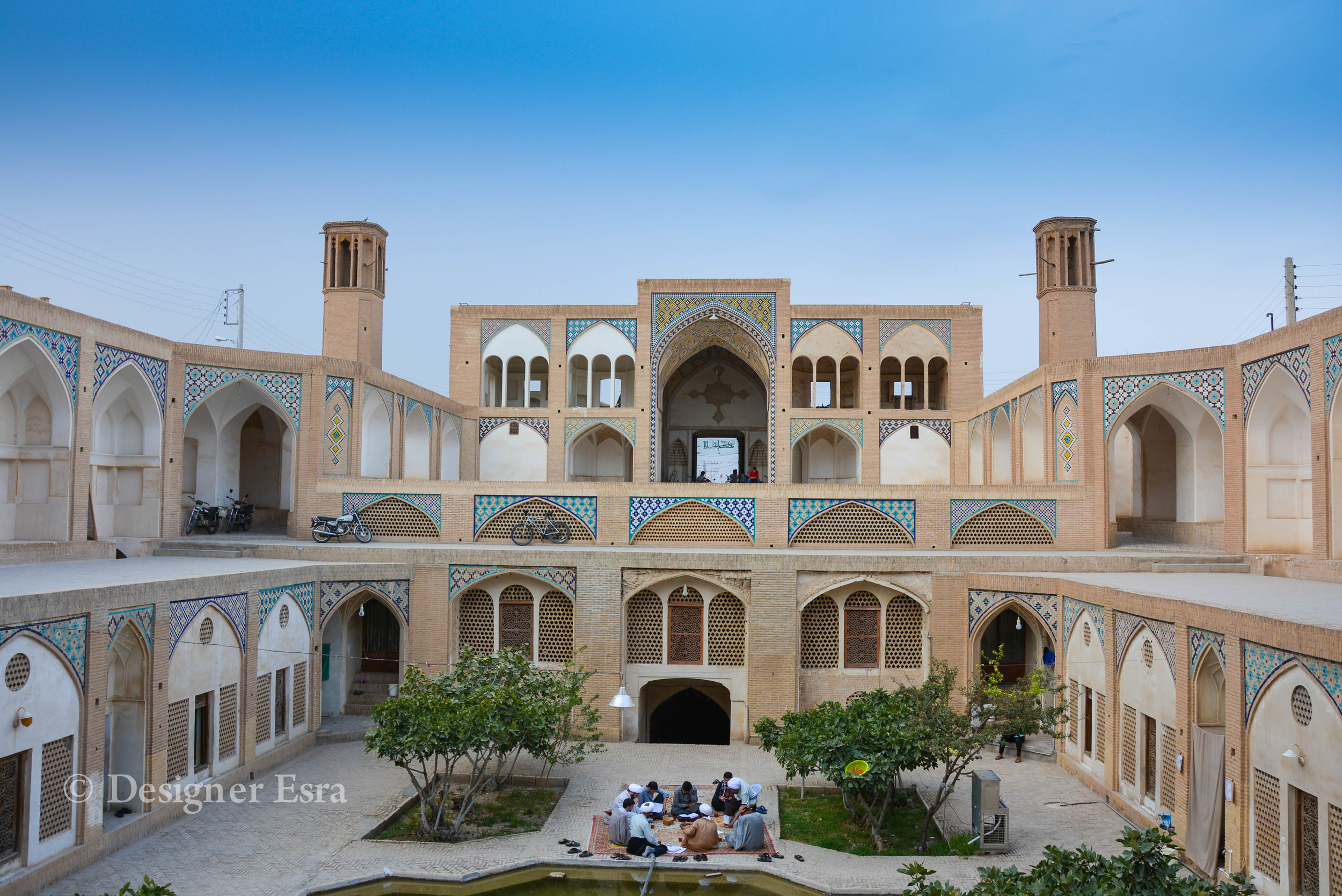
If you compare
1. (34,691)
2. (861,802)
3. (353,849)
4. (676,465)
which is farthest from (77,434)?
(676,465)

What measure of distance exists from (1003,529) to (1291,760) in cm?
734

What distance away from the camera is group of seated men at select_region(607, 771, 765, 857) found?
26.7 ft

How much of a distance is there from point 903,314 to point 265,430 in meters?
12.6

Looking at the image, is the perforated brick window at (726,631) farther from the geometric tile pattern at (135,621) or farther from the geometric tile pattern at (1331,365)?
the geometric tile pattern at (1331,365)

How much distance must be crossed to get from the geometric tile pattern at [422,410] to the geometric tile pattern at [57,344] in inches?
252

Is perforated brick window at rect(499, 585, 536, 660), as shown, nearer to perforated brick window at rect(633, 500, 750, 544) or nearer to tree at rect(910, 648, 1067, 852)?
perforated brick window at rect(633, 500, 750, 544)

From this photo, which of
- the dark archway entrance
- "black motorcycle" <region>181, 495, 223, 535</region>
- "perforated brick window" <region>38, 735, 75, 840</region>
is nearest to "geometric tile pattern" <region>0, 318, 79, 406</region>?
"black motorcycle" <region>181, 495, 223, 535</region>

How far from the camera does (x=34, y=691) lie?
7.09m

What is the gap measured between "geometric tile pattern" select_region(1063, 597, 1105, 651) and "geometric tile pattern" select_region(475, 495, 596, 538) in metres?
6.09

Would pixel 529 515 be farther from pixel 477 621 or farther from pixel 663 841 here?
pixel 663 841

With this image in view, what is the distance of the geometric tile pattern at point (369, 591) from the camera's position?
1173cm

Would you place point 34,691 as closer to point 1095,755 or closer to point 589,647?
point 589,647

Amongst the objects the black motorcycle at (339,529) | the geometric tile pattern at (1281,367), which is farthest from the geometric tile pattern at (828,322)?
the black motorcycle at (339,529)

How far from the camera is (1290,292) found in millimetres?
22250
